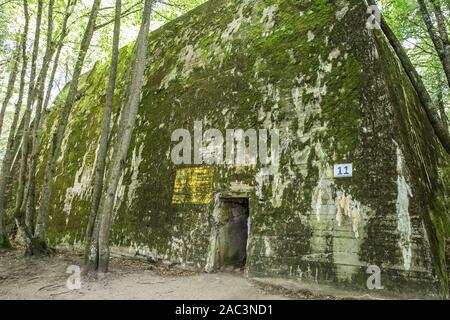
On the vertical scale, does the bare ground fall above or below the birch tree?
below

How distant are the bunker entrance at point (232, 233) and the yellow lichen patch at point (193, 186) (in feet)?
1.40

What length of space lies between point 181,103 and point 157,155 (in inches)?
56.6

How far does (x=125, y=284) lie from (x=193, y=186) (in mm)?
2388

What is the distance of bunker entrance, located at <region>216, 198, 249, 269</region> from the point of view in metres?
6.62

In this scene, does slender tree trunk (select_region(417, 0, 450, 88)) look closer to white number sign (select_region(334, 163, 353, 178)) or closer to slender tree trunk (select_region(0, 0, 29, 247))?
white number sign (select_region(334, 163, 353, 178))

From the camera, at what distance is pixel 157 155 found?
26.5 feet

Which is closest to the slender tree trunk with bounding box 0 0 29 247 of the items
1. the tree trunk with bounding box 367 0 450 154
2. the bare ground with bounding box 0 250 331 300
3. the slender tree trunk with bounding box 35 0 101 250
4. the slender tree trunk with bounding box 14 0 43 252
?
the slender tree trunk with bounding box 14 0 43 252

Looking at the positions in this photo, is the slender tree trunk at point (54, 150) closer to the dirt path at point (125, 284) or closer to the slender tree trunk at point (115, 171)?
the dirt path at point (125, 284)

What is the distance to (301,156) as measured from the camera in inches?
225

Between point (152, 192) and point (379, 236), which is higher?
point (152, 192)

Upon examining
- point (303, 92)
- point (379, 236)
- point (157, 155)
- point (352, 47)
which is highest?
point (352, 47)

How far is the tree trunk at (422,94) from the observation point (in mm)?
6645
